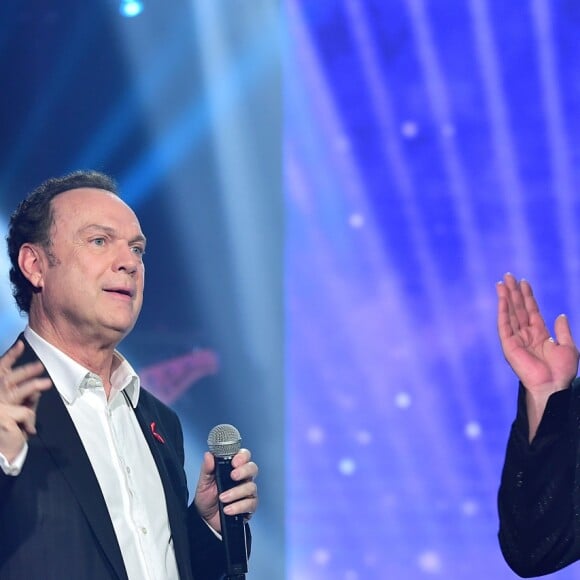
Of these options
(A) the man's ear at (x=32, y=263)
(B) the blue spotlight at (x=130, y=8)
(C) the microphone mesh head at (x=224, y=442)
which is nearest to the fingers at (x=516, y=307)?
(C) the microphone mesh head at (x=224, y=442)

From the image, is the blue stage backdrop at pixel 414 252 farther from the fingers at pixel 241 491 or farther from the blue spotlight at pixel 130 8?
the fingers at pixel 241 491

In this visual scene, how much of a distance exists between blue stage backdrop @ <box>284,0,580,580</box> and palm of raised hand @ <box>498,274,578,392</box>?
61.7 inches

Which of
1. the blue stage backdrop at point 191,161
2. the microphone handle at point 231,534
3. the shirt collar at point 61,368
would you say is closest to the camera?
the microphone handle at point 231,534

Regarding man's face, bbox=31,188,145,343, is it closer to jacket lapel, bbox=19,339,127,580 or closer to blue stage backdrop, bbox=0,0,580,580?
jacket lapel, bbox=19,339,127,580

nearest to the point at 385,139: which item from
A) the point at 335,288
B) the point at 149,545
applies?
the point at 335,288

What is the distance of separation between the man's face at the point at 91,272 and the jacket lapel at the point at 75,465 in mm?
200

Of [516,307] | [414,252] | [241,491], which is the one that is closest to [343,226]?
[414,252]

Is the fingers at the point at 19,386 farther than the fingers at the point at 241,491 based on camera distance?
No

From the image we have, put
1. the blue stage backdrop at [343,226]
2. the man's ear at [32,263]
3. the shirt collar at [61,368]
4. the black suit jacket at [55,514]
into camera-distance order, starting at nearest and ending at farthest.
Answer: the black suit jacket at [55,514] < the shirt collar at [61,368] < the man's ear at [32,263] < the blue stage backdrop at [343,226]

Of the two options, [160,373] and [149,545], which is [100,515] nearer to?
[149,545]

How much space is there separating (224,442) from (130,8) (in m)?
2.30

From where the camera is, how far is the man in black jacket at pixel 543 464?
1889mm

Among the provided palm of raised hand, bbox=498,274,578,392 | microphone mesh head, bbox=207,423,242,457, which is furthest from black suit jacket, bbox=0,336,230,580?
palm of raised hand, bbox=498,274,578,392

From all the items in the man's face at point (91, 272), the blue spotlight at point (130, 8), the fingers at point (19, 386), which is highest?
the blue spotlight at point (130, 8)
